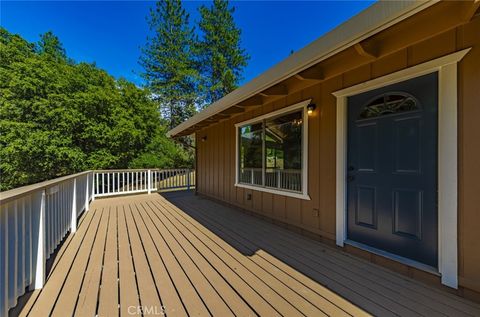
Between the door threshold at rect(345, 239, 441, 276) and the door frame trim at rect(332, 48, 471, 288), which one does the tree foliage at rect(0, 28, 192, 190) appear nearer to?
the door threshold at rect(345, 239, 441, 276)

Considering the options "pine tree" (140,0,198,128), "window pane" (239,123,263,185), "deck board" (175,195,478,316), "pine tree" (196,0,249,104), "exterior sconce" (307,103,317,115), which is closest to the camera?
"deck board" (175,195,478,316)

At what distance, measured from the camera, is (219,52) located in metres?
14.8

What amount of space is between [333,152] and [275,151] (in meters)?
1.31

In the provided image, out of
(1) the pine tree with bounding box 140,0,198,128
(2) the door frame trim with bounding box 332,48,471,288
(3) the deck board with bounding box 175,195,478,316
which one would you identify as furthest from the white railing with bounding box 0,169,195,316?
(1) the pine tree with bounding box 140,0,198,128

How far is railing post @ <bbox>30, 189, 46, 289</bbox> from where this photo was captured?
6.21 ft

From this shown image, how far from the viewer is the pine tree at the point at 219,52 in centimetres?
1427

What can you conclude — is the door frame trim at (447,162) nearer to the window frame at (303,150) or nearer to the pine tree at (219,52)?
the window frame at (303,150)

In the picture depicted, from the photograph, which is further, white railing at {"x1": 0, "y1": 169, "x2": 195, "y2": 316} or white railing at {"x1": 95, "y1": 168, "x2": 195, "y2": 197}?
white railing at {"x1": 95, "y1": 168, "x2": 195, "y2": 197}

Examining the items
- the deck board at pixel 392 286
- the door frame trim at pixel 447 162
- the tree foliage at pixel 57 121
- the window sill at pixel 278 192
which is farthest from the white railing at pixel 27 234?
the tree foliage at pixel 57 121

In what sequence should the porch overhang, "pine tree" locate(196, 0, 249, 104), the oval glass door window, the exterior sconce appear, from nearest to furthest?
1. the porch overhang
2. the oval glass door window
3. the exterior sconce
4. "pine tree" locate(196, 0, 249, 104)

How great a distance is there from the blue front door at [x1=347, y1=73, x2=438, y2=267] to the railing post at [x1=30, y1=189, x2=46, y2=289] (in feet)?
10.2

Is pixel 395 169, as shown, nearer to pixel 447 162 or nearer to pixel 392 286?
pixel 447 162

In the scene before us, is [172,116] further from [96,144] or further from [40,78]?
[40,78]

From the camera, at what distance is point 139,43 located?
14.8 m
